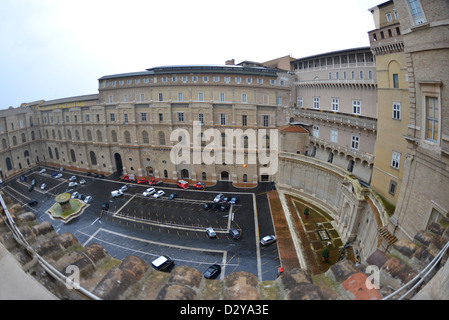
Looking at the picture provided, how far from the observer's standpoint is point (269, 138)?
49938 mm

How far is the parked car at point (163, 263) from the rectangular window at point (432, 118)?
2794 cm

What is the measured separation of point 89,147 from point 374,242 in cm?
6604

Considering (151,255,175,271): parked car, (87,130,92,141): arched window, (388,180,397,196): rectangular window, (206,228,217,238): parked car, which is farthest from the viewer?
(87,130,92,141): arched window

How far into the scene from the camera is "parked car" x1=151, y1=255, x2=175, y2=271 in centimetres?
2721

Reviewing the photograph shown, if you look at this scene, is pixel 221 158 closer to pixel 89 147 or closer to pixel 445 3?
pixel 89 147

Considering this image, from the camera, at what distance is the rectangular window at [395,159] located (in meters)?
25.2

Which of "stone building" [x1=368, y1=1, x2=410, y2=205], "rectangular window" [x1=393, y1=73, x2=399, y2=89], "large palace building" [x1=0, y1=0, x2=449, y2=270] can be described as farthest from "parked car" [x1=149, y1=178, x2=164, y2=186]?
"rectangular window" [x1=393, y1=73, x2=399, y2=89]

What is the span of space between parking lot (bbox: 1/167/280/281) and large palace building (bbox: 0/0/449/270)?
8070 mm

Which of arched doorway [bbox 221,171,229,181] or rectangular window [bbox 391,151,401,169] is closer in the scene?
rectangular window [bbox 391,151,401,169]

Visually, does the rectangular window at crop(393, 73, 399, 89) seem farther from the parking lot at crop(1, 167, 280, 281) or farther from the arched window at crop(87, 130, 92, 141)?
the arched window at crop(87, 130, 92, 141)

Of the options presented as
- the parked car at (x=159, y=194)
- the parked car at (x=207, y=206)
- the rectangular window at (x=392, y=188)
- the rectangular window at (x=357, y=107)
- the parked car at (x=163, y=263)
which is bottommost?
the parked car at (x=163, y=263)

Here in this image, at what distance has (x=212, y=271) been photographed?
86.8ft

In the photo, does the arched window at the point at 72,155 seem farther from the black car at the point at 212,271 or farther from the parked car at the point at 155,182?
the black car at the point at 212,271

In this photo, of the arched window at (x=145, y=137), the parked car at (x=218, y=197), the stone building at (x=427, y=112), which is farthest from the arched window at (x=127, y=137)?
the stone building at (x=427, y=112)
